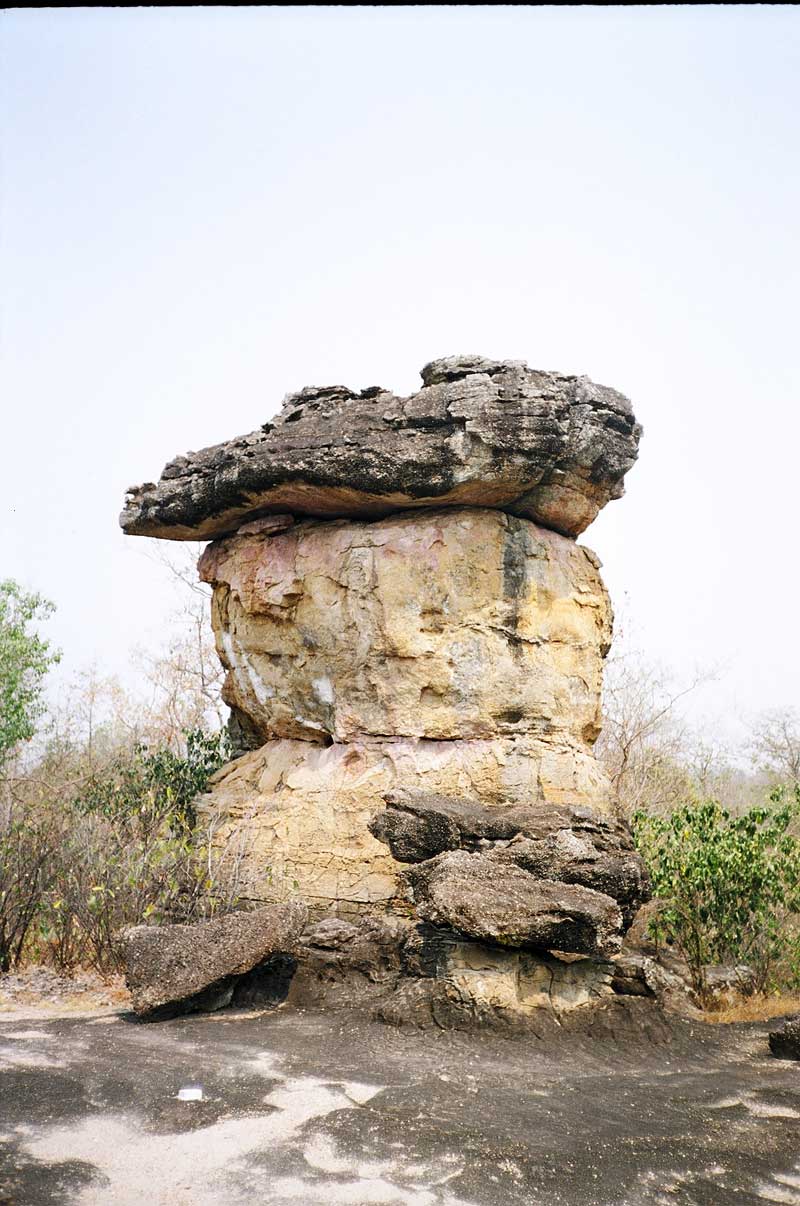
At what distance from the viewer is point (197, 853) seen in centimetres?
827

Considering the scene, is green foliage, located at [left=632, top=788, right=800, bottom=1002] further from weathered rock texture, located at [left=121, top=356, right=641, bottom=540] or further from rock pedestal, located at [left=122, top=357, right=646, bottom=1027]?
weathered rock texture, located at [left=121, top=356, right=641, bottom=540]

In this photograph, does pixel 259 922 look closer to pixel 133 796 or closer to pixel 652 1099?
pixel 652 1099

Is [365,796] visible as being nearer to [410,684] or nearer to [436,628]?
[410,684]

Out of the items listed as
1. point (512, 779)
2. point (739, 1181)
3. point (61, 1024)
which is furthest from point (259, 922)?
point (739, 1181)

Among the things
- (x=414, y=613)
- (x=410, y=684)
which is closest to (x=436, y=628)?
(x=414, y=613)

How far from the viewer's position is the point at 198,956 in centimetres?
666

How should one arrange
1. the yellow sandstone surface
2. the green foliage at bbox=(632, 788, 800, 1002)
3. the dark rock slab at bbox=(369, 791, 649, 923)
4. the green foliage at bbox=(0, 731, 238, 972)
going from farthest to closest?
the green foliage at bbox=(632, 788, 800, 1002)
the yellow sandstone surface
the green foliage at bbox=(0, 731, 238, 972)
the dark rock slab at bbox=(369, 791, 649, 923)

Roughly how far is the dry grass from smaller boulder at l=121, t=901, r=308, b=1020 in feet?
11.8

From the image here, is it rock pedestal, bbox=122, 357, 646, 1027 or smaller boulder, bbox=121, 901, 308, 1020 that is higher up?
rock pedestal, bbox=122, 357, 646, 1027

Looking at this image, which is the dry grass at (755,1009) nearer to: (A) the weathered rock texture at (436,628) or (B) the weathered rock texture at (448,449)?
(A) the weathered rock texture at (436,628)

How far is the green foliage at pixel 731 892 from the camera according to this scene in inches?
328

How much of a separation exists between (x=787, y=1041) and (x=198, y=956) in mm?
4132

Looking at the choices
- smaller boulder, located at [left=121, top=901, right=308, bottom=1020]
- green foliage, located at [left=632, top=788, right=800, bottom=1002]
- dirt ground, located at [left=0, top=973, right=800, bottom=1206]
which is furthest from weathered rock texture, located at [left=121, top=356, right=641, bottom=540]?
dirt ground, located at [left=0, top=973, right=800, bottom=1206]

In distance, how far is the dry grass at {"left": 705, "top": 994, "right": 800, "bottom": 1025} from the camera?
763 centimetres
